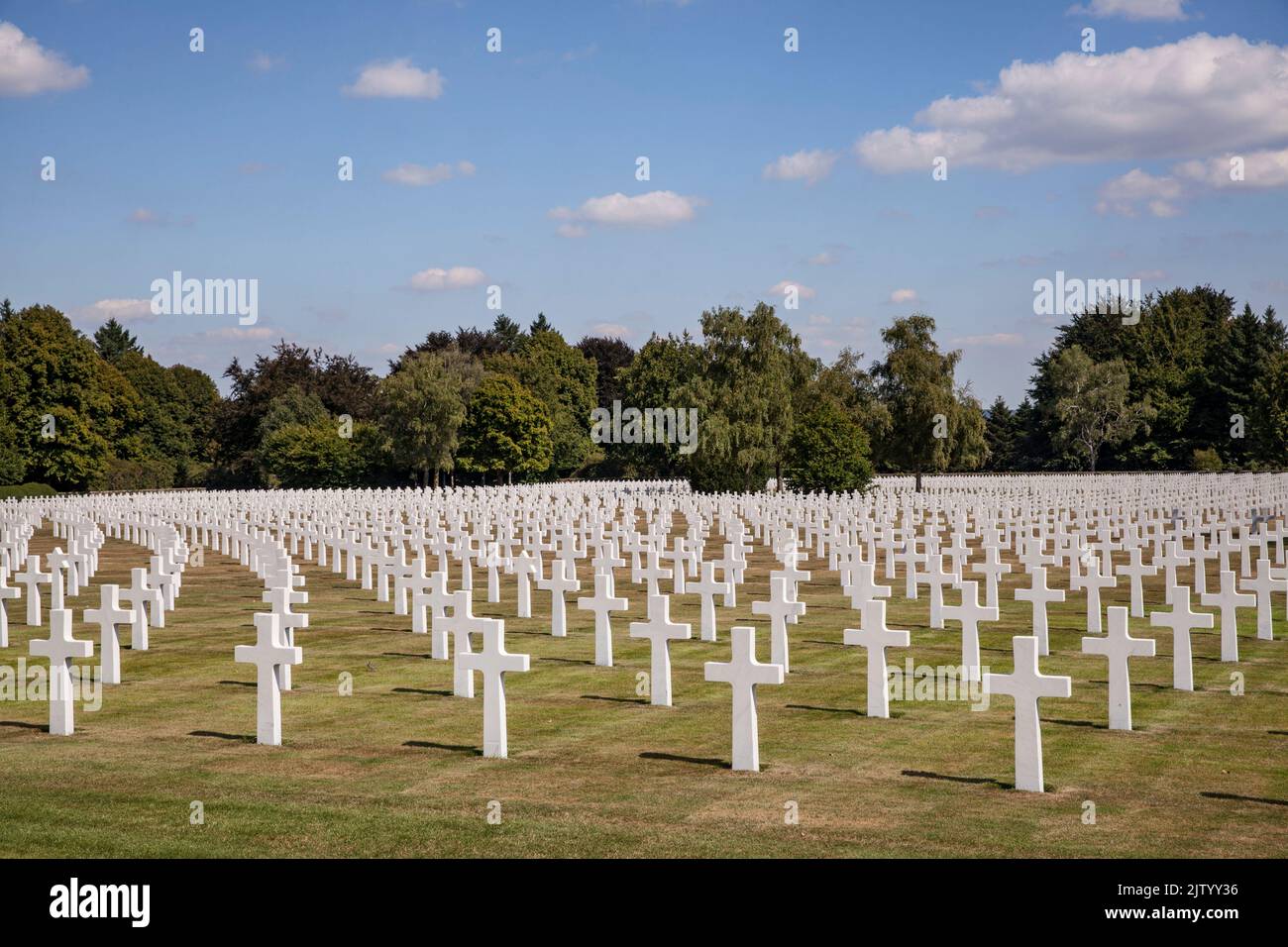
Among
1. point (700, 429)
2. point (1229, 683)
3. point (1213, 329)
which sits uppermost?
point (1213, 329)

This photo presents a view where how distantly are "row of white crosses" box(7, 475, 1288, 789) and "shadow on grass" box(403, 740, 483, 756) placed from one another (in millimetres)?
808

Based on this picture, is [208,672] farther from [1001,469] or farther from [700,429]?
[1001,469]

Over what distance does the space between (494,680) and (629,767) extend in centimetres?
134

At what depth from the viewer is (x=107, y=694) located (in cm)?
1308

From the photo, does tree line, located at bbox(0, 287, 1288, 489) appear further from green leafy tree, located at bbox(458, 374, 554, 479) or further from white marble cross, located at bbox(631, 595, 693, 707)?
white marble cross, located at bbox(631, 595, 693, 707)

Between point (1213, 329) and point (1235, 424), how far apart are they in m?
27.8

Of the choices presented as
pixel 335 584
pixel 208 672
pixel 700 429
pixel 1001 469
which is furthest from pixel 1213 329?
pixel 208 672

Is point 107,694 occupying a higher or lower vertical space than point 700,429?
lower

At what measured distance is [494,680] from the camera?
34.1 feet

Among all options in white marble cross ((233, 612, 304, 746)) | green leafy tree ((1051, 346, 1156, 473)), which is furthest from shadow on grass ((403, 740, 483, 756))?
green leafy tree ((1051, 346, 1156, 473))

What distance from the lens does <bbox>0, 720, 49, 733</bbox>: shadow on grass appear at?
11414 millimetres

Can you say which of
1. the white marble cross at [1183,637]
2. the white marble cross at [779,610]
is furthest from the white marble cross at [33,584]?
the white marble cross at [1183,637]

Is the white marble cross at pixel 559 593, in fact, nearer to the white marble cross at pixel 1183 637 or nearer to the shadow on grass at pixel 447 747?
the shadow on grass at pixel 447 747
